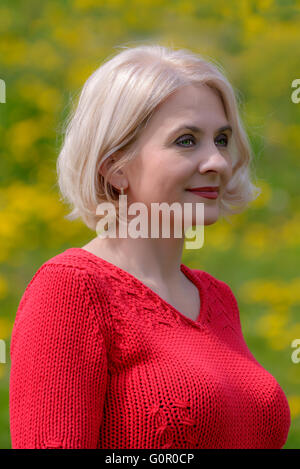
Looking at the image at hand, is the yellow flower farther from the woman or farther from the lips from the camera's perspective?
the lips

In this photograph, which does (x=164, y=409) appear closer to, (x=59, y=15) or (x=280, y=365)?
(x=280, y=365)

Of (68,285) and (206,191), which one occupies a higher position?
(206,191)

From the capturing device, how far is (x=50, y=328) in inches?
37.1

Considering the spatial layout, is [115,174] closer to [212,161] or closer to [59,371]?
[212,161]

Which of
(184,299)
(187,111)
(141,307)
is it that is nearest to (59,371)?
(141,307)

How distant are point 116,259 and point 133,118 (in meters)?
0.24

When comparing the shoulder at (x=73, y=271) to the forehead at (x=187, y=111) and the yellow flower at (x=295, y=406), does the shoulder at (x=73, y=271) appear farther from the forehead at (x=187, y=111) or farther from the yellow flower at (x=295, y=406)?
the yellow flower at (x=295, y=406)

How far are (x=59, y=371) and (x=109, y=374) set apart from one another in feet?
0.28

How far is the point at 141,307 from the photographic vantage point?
106 cm

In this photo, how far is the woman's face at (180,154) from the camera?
1093 mm

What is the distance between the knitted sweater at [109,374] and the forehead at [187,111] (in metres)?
0.25

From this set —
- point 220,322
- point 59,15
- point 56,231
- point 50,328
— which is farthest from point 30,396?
point 59,15

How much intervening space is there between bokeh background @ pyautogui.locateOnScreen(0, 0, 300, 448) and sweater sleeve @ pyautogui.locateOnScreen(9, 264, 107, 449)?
239cm

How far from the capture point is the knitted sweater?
934 mm
